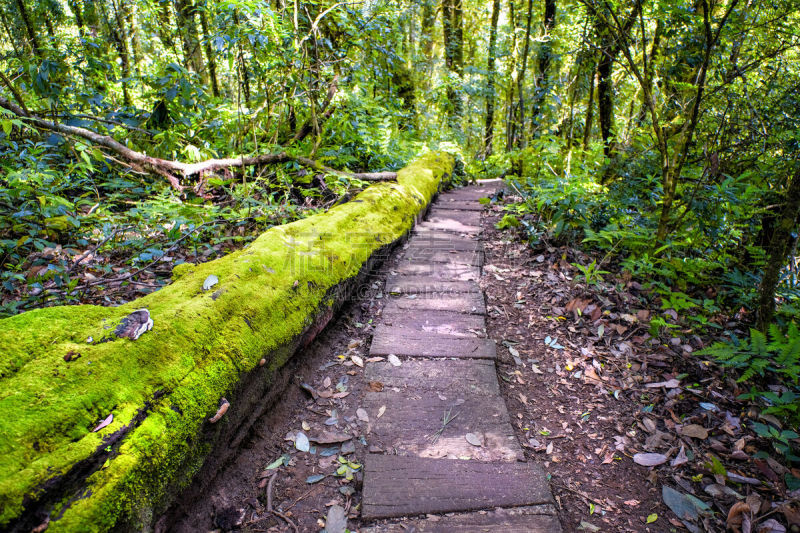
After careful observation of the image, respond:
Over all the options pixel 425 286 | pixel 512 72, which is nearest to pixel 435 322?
pixel 425 286

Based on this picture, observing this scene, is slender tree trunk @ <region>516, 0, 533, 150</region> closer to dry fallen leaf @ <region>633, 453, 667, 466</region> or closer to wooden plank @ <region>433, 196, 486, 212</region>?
wooden plank @ <region>433, 196, 486, 212</region>

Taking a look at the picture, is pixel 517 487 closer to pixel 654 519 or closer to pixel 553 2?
pixel 654 519

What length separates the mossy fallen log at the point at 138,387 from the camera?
4.12 feet

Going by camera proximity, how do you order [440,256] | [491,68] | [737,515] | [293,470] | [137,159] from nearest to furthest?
[737,515], [293,470], [440,256], [137,159], [491,68]

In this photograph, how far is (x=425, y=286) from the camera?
150 inches

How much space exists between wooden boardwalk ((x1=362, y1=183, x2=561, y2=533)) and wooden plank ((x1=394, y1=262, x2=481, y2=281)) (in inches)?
3.7

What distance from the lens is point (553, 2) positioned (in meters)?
9.26

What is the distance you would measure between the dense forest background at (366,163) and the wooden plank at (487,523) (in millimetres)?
1282

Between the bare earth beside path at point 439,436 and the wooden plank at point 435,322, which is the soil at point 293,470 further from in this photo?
the wooden plank at point 435,322

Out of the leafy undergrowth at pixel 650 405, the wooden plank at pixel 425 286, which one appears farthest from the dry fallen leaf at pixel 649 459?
the wooden plank at pixel 425 286

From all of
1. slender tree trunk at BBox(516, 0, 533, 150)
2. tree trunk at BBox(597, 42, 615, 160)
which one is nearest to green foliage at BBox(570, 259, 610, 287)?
tree trunk at BBox(597, 42, 615, 160)

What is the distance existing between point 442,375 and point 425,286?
4.28 feet

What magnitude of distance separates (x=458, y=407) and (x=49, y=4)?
8635 millimetres

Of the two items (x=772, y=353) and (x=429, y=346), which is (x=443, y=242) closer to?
(x=429, y=346)
